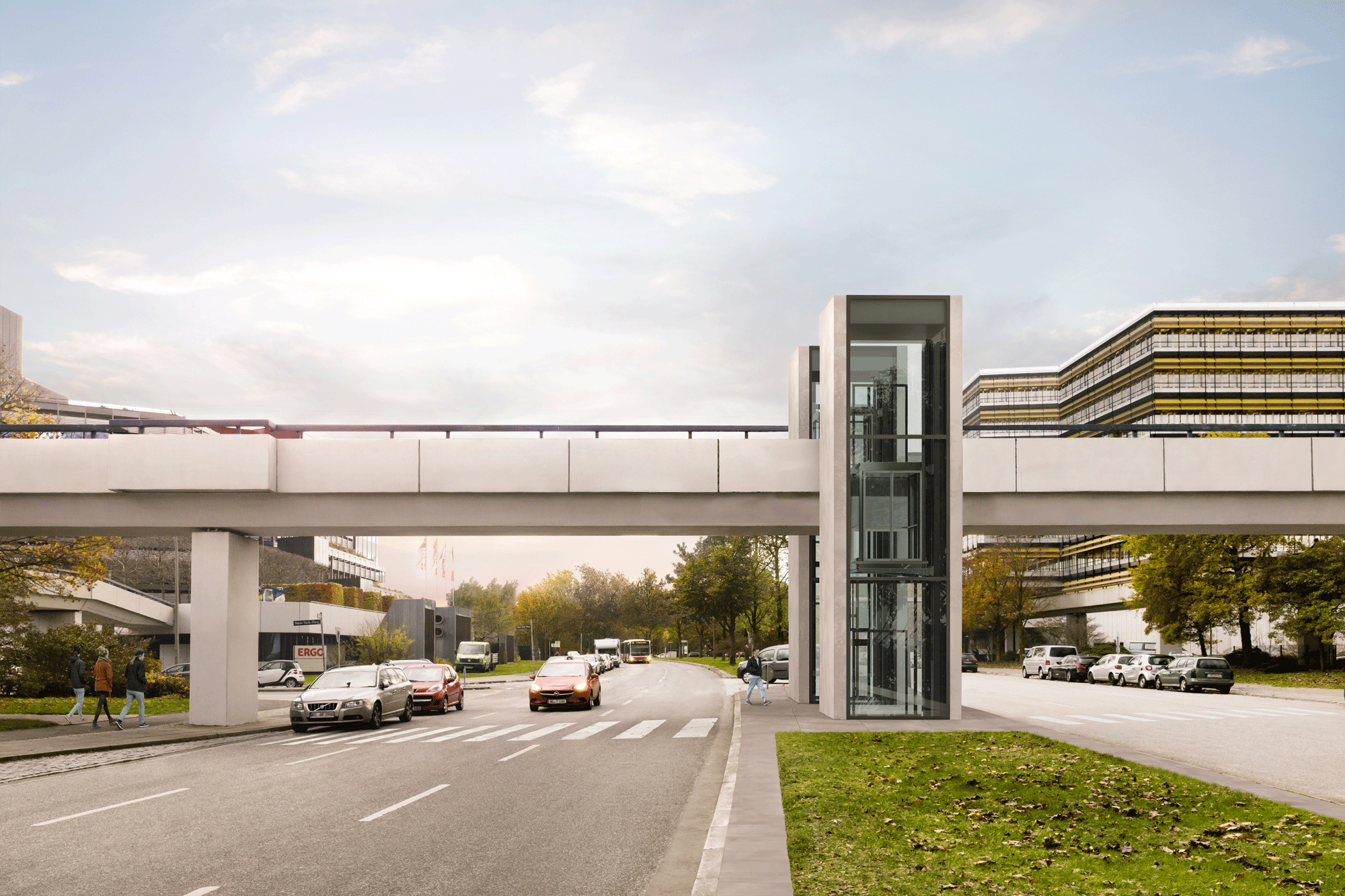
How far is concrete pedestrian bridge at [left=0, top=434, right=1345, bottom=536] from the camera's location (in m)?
23.6

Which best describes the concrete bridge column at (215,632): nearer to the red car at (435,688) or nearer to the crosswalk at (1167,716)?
the red car at (435,688)

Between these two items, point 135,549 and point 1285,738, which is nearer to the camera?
point 1285,738

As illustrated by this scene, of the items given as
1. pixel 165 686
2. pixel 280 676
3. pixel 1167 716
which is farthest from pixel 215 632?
pixel 280 676

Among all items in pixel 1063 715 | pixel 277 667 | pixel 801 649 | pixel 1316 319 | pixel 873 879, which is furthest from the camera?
pixel 1316 319

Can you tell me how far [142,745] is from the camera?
20.6m

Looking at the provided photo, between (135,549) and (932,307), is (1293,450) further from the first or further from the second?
(135,549)

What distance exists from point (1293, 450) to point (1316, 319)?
3583 inches

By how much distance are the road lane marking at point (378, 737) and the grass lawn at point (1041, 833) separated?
10.5 m

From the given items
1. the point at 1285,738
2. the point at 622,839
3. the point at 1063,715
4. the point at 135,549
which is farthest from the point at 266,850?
the point at 135,549

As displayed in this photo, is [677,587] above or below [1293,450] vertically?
below

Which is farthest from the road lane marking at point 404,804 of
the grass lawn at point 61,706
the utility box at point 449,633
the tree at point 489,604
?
the tree at point 489,604

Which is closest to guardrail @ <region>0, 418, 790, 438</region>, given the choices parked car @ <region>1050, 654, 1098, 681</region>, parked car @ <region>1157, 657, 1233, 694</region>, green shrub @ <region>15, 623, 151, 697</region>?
green shrub @ <region>15, 623, 151, 697</region>

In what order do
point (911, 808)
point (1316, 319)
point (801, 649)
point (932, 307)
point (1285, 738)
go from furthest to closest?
point (1316, 319) < point (801, 649) < point (932, 307) < point (1285, 738) < point (911, 808)

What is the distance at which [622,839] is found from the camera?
396 inches
